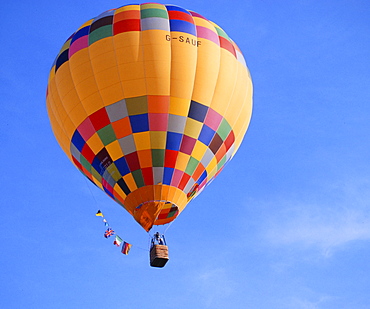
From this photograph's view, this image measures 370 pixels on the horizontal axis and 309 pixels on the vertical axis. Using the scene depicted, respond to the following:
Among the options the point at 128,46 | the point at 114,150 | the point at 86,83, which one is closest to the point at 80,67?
the point at 86,83

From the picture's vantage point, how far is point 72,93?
62.7ft

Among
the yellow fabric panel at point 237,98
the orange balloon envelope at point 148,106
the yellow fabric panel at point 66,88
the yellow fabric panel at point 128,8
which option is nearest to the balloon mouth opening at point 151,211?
the orange balloon envelope at point 148,106

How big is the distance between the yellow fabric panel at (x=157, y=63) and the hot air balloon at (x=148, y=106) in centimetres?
3

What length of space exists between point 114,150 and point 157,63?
8.32 ft

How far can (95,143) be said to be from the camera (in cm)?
1897

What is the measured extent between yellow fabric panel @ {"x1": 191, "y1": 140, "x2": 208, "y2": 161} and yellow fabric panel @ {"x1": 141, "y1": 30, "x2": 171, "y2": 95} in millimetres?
1593

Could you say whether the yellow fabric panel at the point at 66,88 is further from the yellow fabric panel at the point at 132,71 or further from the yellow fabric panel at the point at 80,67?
the yellow fabric panel at the point at 132,71

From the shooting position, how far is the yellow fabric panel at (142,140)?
732 inches

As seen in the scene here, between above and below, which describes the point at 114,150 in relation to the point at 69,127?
below

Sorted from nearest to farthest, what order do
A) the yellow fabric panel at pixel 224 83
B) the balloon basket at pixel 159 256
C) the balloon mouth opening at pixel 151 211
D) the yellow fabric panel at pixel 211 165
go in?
the balloon basket at pixel 159 256 → the balloon mouth opening at pixel 151 211 → the yellow fabric panel at pixel 224 83 → the yellow fabric panel at pixel 211 165

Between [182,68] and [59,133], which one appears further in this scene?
[59,133]

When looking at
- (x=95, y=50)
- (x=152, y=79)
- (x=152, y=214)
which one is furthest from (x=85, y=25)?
(x=152, y=214)

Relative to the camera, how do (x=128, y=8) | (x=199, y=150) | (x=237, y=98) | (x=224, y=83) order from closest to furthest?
(x=199, y=150)
(x=224, y=83)
(x=237, y=98)
(x=128, y=8)

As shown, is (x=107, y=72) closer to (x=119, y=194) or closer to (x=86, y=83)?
(x=86, y=83)
